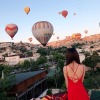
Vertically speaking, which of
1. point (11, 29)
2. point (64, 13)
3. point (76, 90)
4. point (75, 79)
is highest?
point (64, 13)

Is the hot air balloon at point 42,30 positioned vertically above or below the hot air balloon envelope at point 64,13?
below

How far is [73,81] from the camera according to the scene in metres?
5.96

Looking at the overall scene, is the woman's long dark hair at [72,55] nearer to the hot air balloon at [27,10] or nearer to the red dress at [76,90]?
the red dress at [76,90]

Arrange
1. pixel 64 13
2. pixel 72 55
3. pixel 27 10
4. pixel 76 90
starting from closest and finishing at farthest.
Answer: pixel 72 55
pixel 76 90
pixel 27 10
pixel 64 13

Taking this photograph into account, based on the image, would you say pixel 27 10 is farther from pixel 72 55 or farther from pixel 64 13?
pixel 72 55

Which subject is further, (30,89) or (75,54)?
(30,89)

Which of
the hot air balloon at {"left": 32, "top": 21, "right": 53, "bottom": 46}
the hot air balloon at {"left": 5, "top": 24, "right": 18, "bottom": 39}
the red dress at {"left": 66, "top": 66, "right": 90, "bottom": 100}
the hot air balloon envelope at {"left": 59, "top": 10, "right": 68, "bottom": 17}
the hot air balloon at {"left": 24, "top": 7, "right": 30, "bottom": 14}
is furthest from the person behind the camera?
the hot air balloon envelope at {"left": 59, "top": 10, "right": 68, "bottom": 17}

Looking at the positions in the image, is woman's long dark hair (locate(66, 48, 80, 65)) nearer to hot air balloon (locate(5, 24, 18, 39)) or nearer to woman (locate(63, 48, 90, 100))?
woman (locate(63, 48, 90, 100))

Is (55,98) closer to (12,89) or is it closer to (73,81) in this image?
(73,81)

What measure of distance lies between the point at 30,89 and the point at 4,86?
5114 mm

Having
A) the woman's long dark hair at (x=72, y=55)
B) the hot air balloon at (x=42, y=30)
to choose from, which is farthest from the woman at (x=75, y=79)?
the hot air balloon at (x=42, y=30)

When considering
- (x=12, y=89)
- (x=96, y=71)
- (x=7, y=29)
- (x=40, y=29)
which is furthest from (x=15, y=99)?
(x=96, y=71)

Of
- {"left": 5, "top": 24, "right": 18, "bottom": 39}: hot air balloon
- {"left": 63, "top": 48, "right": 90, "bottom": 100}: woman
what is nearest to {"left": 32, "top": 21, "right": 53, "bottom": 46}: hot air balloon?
{"left": 5, "top": 24, "right": 18, "bottom": 39}: hot air balloon

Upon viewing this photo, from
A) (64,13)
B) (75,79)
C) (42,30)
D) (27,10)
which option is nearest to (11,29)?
(27,10)
